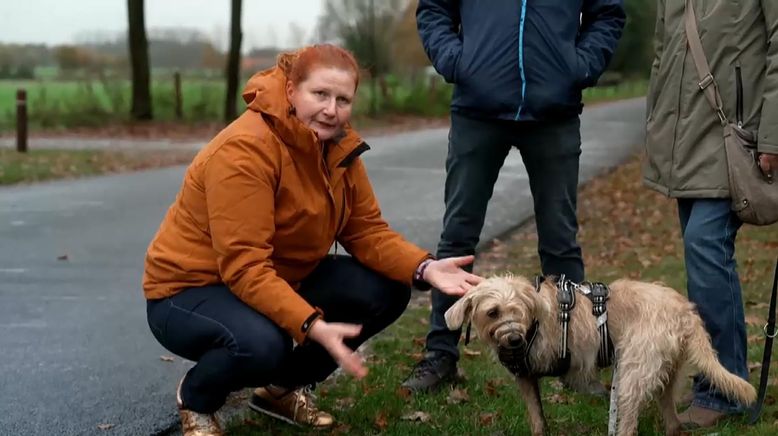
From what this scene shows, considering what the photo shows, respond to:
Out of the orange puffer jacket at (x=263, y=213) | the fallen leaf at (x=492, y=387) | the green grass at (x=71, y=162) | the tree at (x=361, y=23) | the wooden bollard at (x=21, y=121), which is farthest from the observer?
the tree at (x=361, y=23)

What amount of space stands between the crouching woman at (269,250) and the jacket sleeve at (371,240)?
0.07 ft

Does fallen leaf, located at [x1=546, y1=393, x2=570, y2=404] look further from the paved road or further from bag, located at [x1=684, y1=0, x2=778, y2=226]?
the paved road

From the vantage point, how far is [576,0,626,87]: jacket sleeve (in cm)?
498

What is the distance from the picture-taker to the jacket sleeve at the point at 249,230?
12.6 feet

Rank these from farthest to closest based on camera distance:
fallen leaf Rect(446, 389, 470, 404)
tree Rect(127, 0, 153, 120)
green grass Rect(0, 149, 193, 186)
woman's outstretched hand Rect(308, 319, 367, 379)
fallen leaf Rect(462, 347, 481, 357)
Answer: tree Rect(127, 0, 153, 120) < green grass Rect(0, 149, 193, 186) < fallen leaf Rect(462, 347, 481, 357) < fallen leaf Rect(446, 389, 470, 404) < woman's outstretched hand Rect(308, 319, 367, 379)

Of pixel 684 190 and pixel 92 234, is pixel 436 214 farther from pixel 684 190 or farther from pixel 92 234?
pixel 684 190

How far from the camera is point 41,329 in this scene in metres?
6.63

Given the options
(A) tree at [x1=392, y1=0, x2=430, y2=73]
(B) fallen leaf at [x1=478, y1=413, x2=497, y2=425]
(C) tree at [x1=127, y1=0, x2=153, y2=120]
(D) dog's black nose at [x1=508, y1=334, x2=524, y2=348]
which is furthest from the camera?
(A) tree at [x1=392, y1=0, x2=430, y2=73]

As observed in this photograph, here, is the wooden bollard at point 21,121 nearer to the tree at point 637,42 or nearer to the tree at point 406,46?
the tree at point 406,46

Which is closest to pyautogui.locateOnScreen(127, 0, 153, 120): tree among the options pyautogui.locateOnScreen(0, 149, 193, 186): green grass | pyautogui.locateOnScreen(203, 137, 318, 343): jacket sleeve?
pyautogui.locateOnScreen(0, 149, 193, 186): green grass

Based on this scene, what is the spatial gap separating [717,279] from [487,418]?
1184 millimetres

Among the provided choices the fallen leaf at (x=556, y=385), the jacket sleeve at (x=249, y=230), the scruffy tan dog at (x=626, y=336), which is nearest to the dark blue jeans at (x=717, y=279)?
the scruffy tan dog at (x=626, y=336)

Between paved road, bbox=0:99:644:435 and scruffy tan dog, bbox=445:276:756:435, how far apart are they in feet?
5.72

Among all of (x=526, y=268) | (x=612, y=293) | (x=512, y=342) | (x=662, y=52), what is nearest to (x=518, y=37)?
(x=662, y=52)
